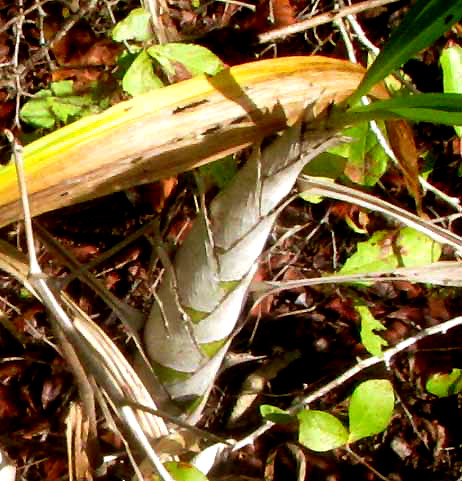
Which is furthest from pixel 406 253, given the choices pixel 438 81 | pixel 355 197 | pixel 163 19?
pixel 163 19

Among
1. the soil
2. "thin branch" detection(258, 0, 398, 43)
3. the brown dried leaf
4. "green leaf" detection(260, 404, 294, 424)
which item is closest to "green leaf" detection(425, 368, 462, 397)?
the soil

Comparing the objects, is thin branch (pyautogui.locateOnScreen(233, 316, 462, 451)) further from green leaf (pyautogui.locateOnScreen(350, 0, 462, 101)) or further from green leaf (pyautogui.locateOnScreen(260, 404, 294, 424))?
green leaf (pyautogui.locateOnScreen(350, 0, 462, 101))

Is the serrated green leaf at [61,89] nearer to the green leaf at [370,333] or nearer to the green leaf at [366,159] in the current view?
the green leaf at [366,159]

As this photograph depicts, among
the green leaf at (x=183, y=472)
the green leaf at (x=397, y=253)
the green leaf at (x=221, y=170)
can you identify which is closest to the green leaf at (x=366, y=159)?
the green leaf at (x=397, y=253)

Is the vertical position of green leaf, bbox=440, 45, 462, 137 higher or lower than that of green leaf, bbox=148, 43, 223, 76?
lower

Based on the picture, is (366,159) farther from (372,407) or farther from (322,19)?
(372,407)

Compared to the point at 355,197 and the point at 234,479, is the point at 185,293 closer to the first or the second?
the point at 355,197
